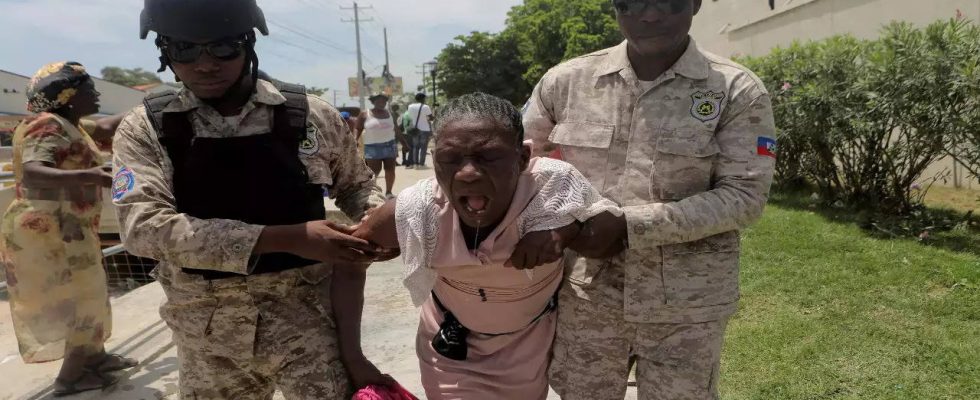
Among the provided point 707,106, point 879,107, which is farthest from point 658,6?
point 879,107

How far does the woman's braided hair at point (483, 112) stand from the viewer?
1.64 meters

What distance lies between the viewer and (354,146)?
2.14 meters

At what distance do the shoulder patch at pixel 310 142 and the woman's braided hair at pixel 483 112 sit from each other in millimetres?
445

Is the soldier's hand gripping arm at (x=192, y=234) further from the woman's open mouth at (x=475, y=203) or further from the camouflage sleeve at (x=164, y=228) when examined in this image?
the woman's open mouth at (x=475, y=203)

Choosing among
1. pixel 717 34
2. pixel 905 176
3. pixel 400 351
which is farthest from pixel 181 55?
pixel 717 34

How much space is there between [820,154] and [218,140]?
6.98 metres

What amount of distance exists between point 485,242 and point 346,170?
25.5 inches

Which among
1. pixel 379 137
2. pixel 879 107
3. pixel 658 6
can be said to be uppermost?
pixel 658 6

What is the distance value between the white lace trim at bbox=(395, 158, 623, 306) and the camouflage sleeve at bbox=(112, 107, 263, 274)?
0.41 meters

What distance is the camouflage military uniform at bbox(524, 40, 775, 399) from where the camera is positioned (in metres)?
1.85

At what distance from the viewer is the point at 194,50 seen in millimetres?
1755

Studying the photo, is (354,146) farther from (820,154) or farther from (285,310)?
(820,154)

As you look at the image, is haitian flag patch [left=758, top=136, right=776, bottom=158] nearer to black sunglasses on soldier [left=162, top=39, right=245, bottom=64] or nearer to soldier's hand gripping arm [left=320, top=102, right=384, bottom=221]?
soldier's hand gripping arm [left=320, top=102, right=384, bottom=221]

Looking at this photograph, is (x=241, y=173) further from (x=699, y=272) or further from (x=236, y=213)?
(x=699, y=272)
